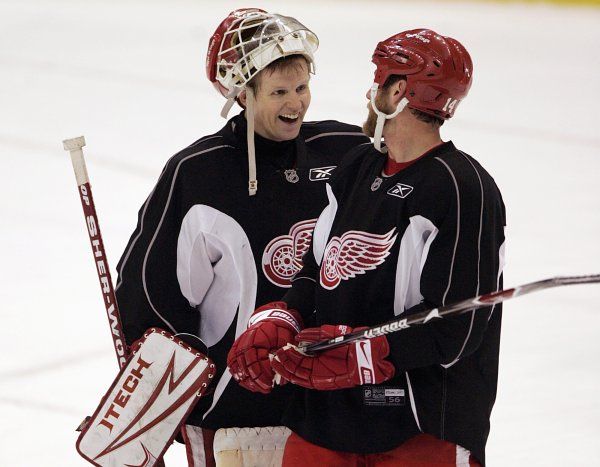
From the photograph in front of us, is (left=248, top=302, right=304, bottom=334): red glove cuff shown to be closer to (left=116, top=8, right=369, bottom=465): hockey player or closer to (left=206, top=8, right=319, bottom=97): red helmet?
(left=116, top=8, right=369, bottom=465): hockey player

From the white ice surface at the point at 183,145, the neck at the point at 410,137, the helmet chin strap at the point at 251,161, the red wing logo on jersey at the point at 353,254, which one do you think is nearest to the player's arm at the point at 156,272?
the helmet chin strap at the point at 251,161

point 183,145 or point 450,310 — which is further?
point 183,145

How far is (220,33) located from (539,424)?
A: 5.17ft

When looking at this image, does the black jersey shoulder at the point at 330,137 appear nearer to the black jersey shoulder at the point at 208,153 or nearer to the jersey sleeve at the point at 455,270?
the black jersey shoulder at the point at 208,153

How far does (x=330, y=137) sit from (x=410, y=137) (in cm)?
52

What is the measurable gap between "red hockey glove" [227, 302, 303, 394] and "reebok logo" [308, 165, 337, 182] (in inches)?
14.3

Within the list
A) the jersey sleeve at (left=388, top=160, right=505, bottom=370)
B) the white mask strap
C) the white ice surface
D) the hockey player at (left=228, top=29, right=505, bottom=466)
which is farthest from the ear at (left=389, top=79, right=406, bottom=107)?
the white ice surface

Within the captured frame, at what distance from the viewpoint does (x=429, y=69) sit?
6.18 ft

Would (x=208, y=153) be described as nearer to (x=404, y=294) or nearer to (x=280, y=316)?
(x=280, y=316)

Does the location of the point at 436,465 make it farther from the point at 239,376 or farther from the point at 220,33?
the point at 220,33

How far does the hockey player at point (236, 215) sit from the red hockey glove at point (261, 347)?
26 centimetres

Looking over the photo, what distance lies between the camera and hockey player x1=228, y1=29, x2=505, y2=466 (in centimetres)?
184

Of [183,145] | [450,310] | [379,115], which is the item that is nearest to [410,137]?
[379,115]

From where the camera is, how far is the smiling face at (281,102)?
7.47ft
